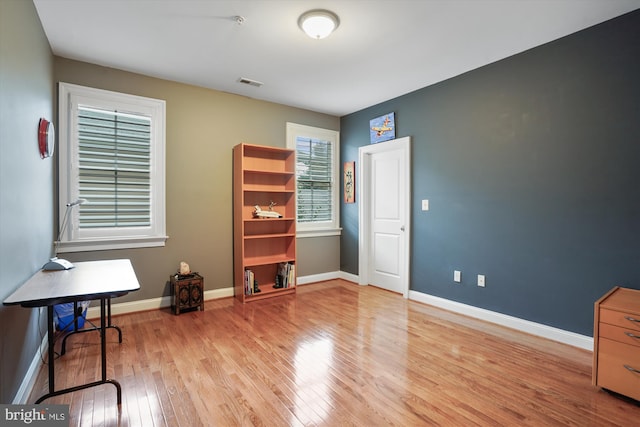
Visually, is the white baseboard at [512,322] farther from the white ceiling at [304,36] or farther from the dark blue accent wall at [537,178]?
the white ceiling at [304,36]

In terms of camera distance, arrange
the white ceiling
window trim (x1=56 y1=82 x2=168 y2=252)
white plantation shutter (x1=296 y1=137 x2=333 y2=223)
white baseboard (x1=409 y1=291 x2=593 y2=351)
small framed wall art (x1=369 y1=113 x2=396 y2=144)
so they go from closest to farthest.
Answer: the white ceiling < white baseboard (x1=409 y1=291 x2=593 y2=351) < window trim (x1=56 y1=82 x2=168 y2=252) < small framed wall art (x1=369 y1=113 x2=396 y2=144) < white plantation shutter (x1=296 y1=137 x2=333 y2=223)

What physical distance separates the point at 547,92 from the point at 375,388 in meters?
2.94

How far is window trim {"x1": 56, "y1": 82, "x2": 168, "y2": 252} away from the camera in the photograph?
3.16m

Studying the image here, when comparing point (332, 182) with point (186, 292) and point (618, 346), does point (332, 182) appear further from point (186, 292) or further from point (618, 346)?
point (618, 346)

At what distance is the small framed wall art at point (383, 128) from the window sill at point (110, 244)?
3076mm

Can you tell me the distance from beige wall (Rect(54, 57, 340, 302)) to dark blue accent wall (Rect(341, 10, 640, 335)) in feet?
7.76

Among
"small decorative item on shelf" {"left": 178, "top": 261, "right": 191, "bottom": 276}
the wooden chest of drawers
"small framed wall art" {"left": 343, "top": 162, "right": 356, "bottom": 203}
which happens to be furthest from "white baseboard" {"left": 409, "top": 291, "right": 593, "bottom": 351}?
"small decorative item on shelf" {"left": 178, "top": 261, "right": 191, "bottom": 276}

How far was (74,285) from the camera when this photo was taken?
1881 millimetres

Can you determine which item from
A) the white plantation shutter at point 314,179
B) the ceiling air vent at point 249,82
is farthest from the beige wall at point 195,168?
the white plantation shutter at point 314,179

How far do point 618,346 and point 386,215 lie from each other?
9.47ft

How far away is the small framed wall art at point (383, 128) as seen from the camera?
4.36 metres

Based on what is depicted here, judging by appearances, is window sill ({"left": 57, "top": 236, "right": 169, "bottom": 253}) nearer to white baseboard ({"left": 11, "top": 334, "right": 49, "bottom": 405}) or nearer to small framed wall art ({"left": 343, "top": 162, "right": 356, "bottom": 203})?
white baseboard ({"left": 11, "top": 334, "right": 49, "bottom": 405})

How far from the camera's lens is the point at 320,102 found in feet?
15.0

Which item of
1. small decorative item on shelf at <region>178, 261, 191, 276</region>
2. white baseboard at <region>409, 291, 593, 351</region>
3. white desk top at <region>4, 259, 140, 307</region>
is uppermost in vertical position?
white desk top at <region>4, 259, 140, 307</region>
